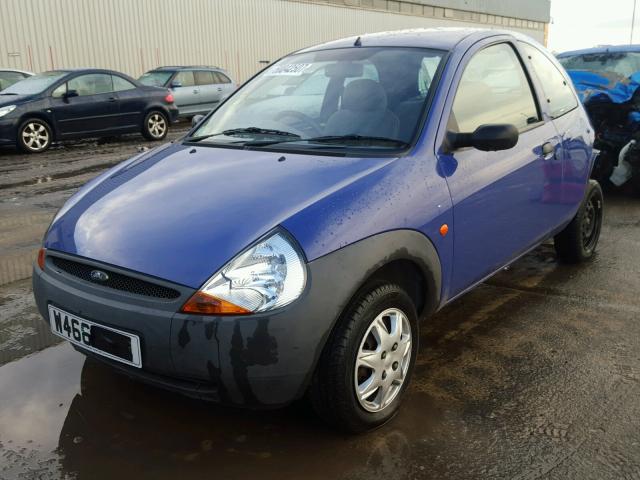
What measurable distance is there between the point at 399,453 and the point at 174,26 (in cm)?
2255

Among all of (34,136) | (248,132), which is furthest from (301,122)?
(34,136)

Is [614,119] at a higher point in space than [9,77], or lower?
lower

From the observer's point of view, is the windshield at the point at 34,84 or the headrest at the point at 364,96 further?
the windshield at the point at 34,84

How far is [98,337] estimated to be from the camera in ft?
8.13

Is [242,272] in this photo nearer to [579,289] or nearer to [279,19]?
[579,289]

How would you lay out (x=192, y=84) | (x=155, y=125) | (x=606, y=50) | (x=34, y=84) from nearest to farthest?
(x=606, y=50) → (x=34, y=84) → (x=155, y=125) → (x=192, y=84)

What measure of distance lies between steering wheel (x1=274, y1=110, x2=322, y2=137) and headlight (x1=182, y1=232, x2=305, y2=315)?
1081mm

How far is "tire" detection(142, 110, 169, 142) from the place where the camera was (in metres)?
13.5

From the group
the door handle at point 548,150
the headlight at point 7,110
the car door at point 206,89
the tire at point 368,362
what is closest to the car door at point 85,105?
the headlight at point 7,110

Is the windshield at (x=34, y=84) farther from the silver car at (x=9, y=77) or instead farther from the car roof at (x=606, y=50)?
the car roof at (x=606, y=50)

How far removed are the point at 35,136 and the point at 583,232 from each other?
32.5 feet

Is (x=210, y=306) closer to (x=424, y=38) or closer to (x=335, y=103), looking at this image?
(x=335, y=103)

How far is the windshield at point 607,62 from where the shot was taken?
312 inches

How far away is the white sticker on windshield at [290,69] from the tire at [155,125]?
10045mm
